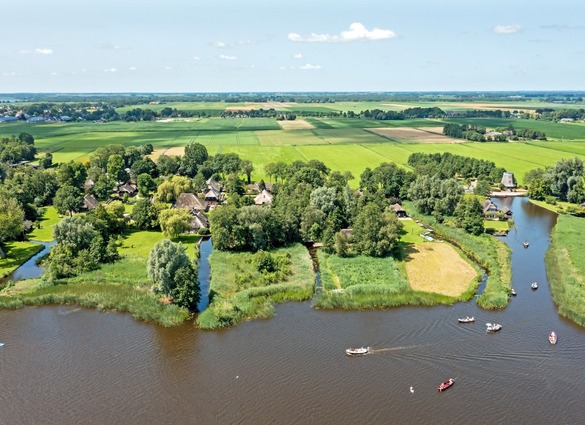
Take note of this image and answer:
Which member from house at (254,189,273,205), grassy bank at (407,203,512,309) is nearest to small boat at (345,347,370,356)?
grassy bank at (407,203,512,309)

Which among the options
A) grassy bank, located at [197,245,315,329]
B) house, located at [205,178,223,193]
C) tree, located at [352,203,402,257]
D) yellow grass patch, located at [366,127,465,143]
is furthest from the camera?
yellow grass patch, located at [366,127,465,143]

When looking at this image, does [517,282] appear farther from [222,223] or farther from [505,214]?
[222,223]

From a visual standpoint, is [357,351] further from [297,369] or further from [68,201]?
[68,201]

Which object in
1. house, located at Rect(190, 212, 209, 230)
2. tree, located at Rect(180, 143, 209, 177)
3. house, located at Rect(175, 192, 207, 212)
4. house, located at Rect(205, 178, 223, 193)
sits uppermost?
tree, located at Rect(180, 143, 209, 177)

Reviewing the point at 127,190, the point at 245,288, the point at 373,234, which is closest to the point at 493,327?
the point at 373,234

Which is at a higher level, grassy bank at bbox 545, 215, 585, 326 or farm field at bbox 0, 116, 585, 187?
farm field at bbox 0, 116, 585, 187

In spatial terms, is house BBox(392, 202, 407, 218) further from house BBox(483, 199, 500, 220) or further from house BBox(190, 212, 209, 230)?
house BBox(190, 212, 209, 230)
